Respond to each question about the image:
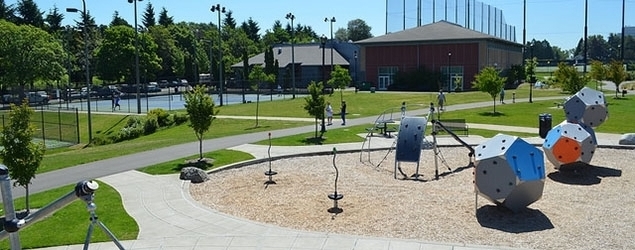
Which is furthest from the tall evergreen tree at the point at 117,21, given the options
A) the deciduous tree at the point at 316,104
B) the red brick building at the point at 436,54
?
the deciduous tree at the point at 316,104

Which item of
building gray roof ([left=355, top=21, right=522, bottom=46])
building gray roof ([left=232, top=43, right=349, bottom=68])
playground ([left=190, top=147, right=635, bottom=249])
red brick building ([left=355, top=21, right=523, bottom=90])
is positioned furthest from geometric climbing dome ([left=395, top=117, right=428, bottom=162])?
building gray roof ([left=232, top=43, right=349, bottom=68])

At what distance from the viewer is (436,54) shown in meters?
77.6

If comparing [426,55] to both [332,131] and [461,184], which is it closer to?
[332,131]

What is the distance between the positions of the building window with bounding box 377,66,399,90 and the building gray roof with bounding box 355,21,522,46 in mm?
3862

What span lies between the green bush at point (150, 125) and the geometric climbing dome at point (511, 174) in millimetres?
28808

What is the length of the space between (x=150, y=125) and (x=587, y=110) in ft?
90.1

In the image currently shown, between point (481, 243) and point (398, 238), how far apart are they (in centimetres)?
164

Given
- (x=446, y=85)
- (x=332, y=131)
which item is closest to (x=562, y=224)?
(x=332, y=131)

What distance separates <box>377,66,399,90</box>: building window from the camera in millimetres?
81375

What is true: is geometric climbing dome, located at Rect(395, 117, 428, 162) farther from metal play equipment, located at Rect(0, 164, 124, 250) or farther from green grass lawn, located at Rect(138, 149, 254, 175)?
metal play equipment, located at Rect(0, 164, 124, 250)

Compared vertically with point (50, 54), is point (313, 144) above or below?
below

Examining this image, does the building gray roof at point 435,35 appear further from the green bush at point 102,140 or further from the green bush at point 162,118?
the green bush at point 102,140

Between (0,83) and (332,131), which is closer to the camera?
(332,131)

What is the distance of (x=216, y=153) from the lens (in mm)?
23500
